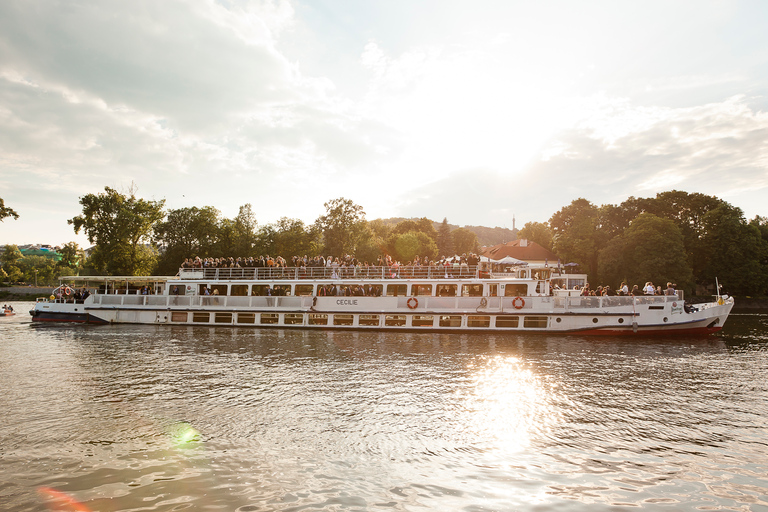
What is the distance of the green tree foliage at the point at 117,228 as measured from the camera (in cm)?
6444

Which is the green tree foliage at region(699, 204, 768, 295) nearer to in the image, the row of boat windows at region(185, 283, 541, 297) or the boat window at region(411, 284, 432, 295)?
the row of boat windows at region(185, 283, 541, 297)

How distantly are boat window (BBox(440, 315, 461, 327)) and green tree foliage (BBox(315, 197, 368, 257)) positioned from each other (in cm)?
4007

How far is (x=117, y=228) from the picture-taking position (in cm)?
6531

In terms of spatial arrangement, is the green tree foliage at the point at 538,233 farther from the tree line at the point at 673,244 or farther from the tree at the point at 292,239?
the tree at the point at 292,239

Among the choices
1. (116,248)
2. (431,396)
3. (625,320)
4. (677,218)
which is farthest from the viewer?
(677,218)

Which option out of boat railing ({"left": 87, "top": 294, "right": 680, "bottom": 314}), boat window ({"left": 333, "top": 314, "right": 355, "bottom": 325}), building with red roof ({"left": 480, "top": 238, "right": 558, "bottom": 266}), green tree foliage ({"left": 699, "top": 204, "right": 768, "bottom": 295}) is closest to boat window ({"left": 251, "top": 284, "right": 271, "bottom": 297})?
boat railing ({"left": 87, "top": 294, "right": 680, "bottom": 314})

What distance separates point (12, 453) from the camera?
35.4 ft

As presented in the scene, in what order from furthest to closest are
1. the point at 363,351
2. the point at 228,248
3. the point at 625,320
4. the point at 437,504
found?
1. the point at 228,248
2. the point at 625,320
3. the point at 363,351
4. the point at 437,504

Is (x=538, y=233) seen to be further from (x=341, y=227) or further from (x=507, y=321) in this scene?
(x=507, y=321)

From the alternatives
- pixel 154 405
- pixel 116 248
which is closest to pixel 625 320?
pixel 154 405

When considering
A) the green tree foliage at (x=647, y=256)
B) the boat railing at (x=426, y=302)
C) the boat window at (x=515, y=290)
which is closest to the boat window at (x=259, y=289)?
the boat railing at (x=426, y=302)

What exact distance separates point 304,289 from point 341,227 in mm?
35820

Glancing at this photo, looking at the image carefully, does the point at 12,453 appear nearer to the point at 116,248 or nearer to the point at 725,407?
the point at 725,407

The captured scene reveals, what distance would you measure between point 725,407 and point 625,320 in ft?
52.0
